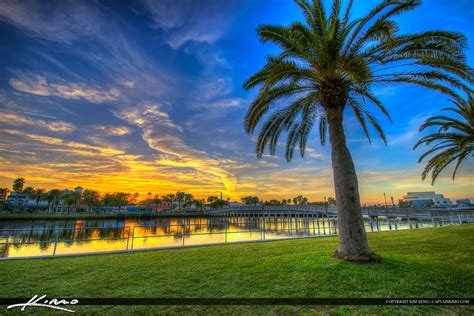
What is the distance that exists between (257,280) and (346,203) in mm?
3764

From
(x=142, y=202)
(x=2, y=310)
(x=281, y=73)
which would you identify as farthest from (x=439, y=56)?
(x=142, y=202)

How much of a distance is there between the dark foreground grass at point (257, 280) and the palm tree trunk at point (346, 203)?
1.62 ft

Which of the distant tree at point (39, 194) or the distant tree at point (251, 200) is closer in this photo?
the distant tree at point (39, 194)

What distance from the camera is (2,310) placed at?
14.1ft

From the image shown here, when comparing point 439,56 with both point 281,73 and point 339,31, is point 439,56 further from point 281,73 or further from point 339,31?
point 281,73

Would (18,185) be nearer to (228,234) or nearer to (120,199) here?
(120,199)

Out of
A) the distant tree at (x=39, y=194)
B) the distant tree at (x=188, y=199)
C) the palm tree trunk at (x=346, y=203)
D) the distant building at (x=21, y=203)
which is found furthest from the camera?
the distant tree at (x=188, y=199)

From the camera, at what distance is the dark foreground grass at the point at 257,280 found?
4.22m

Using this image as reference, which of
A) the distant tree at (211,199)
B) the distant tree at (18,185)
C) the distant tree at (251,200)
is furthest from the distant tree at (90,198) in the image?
the distant tree at (251,200)

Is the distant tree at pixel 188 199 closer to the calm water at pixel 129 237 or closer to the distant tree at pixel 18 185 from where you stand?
the distant tree at pixel 18 185

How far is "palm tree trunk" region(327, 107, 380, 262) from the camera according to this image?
22.4ft

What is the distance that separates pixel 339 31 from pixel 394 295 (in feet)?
26.2
